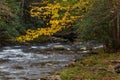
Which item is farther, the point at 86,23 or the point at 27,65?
the point at 86,23

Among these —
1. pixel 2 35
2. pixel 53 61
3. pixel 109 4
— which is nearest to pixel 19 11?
pixel 2 35

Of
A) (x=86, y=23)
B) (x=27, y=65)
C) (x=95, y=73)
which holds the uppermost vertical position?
(x=86, y=23)

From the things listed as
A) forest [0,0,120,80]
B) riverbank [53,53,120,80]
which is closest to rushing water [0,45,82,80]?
forest [0,0,120,80]

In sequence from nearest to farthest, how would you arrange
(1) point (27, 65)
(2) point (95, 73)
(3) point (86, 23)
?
1. (2) point (95, 73)
2. (1) point (27, 65)
3. (3) point (86, 23)

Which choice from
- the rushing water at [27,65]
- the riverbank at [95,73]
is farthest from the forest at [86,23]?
the rushing water at [27,65]

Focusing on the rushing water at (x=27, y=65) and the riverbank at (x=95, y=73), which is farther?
the rushing water at (x=27, y=65)

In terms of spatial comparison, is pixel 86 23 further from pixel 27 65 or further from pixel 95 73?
pixel 95 73

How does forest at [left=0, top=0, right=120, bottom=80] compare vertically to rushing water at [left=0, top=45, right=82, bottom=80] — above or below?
above

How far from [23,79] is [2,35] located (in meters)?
20.1

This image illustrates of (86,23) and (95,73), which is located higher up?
(86,23)

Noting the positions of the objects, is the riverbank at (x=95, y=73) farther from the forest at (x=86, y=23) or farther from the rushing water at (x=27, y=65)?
the rushing water at (x=27, y=65)

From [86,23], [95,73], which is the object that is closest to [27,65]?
[86,23]

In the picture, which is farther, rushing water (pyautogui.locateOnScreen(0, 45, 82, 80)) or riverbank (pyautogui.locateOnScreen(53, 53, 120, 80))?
rushing water (pyautogui.locateOnScreen(0, 45, 82, 80))

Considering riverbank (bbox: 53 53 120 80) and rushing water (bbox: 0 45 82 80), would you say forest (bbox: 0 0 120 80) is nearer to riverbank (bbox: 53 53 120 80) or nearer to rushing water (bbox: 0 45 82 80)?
riverbank (bbox: 53 53 120 80)
